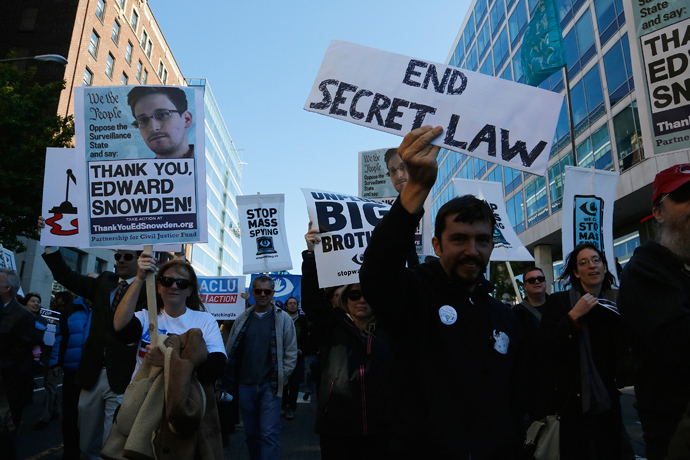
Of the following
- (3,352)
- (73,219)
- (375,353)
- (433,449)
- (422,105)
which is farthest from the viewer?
(73,219)

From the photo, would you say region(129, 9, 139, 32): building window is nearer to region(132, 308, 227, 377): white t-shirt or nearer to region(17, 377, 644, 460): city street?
region(17, 377, 644, 460): city street

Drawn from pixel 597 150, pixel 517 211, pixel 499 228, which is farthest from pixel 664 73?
pixel 517 211

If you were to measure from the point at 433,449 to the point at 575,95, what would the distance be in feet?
81.4

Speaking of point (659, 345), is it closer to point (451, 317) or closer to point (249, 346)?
point (451, 317)

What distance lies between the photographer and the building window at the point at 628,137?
18.3 meters

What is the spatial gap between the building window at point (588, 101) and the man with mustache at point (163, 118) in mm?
20529

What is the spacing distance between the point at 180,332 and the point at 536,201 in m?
26.4

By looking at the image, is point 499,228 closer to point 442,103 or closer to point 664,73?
point 664,73

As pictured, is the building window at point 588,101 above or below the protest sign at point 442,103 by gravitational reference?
above

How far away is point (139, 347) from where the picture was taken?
3527 millimetres

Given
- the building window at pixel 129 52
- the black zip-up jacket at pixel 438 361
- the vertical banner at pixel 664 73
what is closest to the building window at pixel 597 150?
the vertical banner at pixel 664 73

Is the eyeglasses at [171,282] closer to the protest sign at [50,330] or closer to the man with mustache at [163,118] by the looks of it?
the man with mustache at [163,118]

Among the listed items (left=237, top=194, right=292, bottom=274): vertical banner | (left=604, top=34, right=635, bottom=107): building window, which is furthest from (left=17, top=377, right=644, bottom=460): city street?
(left=604, top=34, right=635, bottom=107): building window

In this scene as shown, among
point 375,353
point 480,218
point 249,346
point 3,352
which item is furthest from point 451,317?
point 3,352
